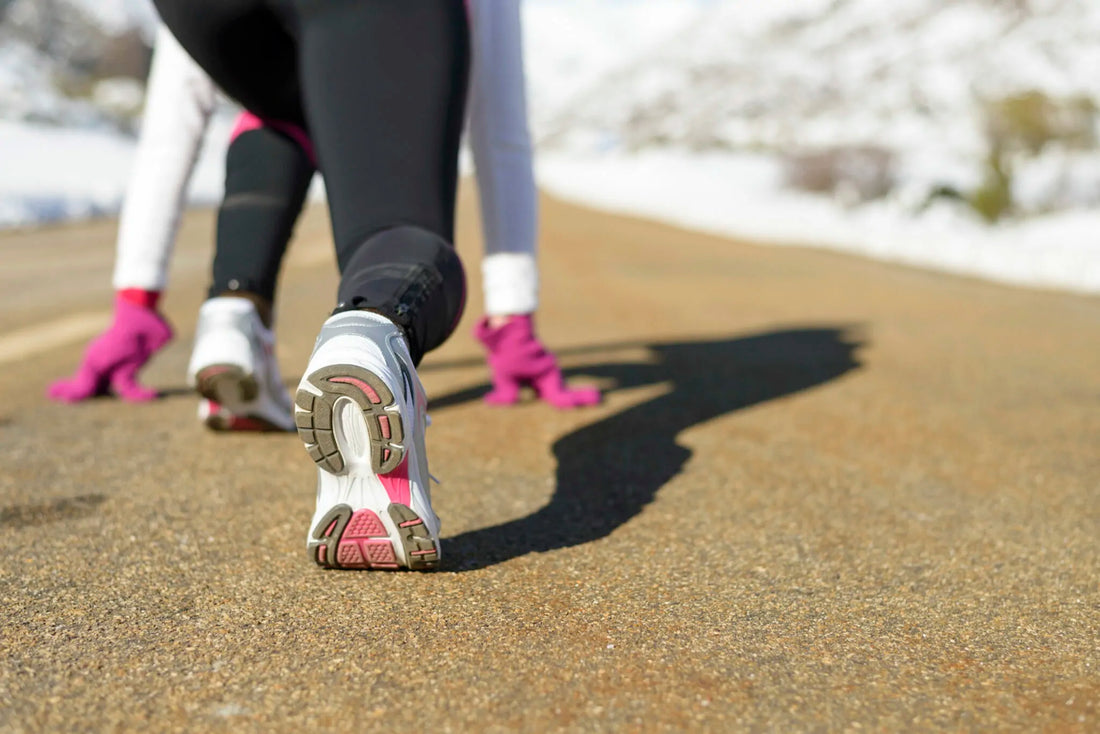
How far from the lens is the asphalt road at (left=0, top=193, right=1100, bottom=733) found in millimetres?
806

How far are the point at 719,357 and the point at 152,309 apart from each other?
160cm

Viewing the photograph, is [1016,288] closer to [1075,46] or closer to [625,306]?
[625,306]

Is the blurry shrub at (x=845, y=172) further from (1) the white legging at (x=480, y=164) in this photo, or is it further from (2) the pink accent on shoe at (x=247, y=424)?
(2) the pink accent on shoe at (x=247, y=424)

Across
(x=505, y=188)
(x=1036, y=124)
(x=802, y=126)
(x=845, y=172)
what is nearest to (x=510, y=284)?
(x=505, y=188)

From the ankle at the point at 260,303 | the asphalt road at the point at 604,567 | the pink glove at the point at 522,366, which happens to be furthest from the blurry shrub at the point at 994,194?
the ankle at the point at 260,303

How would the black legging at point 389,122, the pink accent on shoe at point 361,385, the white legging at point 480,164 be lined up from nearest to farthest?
1. the pink accent on shoe at point 361,385
2. the black legging at point 389,122
3. the white legging at point 480,164

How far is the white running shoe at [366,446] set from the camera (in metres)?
0.95

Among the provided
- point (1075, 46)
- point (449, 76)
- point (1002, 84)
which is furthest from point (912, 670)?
point (1075, 46)

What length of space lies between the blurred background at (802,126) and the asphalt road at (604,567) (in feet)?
2.83

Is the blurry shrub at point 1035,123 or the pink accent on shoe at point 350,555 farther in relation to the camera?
the blurry shrub at point 1035,123

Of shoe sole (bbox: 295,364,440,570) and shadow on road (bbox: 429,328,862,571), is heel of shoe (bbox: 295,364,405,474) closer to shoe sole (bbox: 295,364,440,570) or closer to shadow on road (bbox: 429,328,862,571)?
shoe sole (bbox: 295,364,440,570)

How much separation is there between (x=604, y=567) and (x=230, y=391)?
0.81 metres

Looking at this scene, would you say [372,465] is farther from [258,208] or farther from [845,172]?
[845,172]

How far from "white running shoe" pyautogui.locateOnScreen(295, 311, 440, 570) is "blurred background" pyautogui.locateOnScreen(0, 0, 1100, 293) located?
1.17 m
